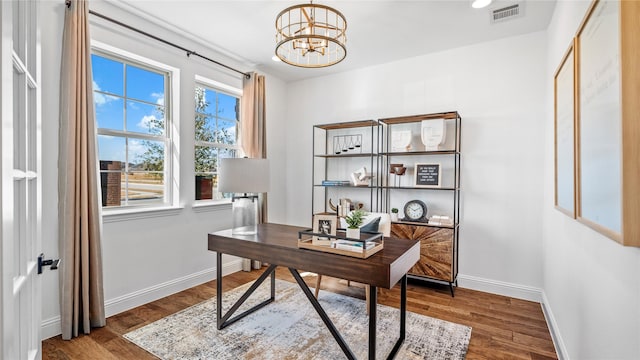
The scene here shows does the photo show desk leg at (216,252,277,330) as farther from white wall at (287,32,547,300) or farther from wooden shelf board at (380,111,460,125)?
white wall at (287,32,547,300)

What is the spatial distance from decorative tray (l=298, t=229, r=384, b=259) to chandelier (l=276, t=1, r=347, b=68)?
1145 mm

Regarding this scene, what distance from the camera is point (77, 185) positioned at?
2.28m

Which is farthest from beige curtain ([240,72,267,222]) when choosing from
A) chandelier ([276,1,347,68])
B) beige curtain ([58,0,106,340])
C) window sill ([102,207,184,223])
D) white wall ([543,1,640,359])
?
white wall ([543,1,640,359])

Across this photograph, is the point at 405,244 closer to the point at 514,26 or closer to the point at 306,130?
the point at 514,26

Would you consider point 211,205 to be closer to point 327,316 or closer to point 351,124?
point 351,124

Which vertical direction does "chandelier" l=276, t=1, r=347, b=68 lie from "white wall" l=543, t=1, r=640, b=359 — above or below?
above

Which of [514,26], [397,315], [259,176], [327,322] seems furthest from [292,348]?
[514,26]

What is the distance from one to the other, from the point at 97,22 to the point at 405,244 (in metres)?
3.01

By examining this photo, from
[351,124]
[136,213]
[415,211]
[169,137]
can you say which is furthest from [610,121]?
[169,137]

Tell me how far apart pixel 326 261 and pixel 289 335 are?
884 mm

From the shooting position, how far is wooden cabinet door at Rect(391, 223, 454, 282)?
3119mm

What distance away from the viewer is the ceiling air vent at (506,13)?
2565mm

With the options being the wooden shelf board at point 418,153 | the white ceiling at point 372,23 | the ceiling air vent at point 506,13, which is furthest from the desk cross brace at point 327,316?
the ceiling air vent at point 506,13

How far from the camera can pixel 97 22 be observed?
249 cm
